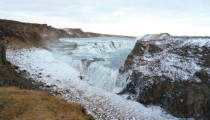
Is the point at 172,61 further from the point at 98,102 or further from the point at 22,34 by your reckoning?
the point at 22,34

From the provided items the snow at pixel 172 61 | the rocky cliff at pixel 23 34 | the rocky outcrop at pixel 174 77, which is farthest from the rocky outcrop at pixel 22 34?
the snow at pixel 172 61

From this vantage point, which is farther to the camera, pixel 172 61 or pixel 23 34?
pixel 23 34

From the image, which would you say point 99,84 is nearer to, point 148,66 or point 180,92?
point 148,66

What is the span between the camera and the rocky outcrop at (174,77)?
786cm

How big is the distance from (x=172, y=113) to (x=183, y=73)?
2.97m

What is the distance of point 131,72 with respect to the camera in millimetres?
11766

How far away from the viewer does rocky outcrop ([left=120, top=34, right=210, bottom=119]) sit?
25.8 ft

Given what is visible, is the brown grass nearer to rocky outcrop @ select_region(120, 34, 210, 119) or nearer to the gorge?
the gorge

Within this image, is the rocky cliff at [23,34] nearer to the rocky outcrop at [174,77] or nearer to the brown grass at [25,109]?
the brown grass at [25,109]

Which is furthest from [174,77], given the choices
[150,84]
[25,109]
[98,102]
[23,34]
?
[23,34]

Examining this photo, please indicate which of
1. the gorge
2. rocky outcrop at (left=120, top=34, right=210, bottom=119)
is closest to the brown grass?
the gorge

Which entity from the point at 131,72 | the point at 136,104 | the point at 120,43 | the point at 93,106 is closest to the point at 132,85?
the point at 131,72

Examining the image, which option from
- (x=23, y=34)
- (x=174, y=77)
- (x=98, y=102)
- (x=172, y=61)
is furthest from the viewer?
(x=23, y=34)

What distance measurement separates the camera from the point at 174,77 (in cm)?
926
